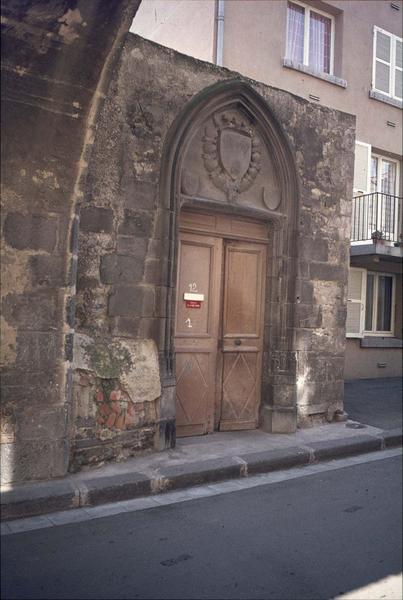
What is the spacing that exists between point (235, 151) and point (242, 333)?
2.25 meters

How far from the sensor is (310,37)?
484 inches

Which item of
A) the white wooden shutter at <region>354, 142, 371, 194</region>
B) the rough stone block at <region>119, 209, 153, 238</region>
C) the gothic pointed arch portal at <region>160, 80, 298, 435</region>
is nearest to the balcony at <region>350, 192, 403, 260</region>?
the white wooden shutter at <region>354, 142, 371, 194</region>

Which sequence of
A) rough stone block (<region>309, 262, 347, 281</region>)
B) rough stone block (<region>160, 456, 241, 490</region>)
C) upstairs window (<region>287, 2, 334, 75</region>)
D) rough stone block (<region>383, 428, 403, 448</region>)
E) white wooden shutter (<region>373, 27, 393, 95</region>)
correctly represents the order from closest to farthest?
rough stone block (<region>160, 456, 241, 490</region>)
rough stone block (<region>383, 428, 403, 448</region>)
rough stone block (<region>309, 262, 347, 281</region>)
upstairs window (<region>287, 2, 334, 75</region>)
white wooden shutter (<region>373, 27, 393, 95</region>)

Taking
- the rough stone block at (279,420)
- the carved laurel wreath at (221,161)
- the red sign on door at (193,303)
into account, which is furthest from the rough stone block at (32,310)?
the rough stone block at (279,420)

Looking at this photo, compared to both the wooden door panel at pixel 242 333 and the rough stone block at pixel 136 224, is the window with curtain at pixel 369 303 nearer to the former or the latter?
the wooden door panel at pixel 242 333

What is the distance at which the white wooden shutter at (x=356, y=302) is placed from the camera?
12336 millimetres

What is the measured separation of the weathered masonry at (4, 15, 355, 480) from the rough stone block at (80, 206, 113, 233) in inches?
0.5

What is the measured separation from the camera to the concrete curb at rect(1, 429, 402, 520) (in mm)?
4262

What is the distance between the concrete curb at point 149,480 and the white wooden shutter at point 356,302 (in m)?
6.20

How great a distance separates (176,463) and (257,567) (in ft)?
6.22

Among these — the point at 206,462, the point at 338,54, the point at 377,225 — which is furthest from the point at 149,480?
the point at 338,54

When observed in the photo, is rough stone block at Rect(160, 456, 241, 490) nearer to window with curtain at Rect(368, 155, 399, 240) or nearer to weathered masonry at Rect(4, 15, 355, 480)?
weathered masonry at Rect(4, 15, 355, 480)

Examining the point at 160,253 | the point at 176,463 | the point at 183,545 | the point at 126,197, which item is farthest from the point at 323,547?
the point at 126,197

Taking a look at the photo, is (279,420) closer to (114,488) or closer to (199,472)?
(199,472)
